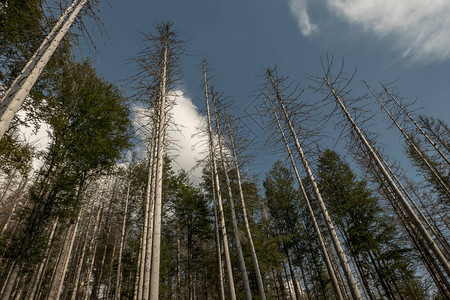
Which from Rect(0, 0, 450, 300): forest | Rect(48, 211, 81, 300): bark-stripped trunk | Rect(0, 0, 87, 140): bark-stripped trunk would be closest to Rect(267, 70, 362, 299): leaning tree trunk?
Rect(0, 0, 450, 300): forest

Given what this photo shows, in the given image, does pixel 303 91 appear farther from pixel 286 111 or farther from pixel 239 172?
pixel 239 172

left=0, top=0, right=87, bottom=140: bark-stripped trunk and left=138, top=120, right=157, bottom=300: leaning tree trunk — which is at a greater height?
left=0, top=0, right=87, bottom=140: bark-stripped trunk

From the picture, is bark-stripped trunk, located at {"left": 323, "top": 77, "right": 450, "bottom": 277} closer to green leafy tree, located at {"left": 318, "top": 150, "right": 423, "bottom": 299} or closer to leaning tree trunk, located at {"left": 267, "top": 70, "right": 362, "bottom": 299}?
leaning tree trunk, located at {"left": 267, "top": 70, "right": 362, "bottom": 299}

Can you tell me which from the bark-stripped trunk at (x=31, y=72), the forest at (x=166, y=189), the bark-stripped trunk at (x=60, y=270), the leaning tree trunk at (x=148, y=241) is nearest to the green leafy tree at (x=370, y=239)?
the forest at (x=166, y=189)

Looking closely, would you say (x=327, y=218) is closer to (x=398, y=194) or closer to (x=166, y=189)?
(x=398, y=194)

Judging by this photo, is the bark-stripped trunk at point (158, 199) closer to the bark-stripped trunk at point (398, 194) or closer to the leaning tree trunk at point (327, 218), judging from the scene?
the leaning tree trunk at point (327, 218)

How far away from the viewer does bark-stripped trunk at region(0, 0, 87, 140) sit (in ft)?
10.6

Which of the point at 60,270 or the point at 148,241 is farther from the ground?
the point at 60,270

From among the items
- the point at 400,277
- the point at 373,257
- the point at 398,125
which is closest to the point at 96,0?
the point at 398,125

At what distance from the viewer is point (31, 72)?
3812mm

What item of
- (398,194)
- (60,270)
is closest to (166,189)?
(60,270)

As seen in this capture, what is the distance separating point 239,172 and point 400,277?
12.2 meters

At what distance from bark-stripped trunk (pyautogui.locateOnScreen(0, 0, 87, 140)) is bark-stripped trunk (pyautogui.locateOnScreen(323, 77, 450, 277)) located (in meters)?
7.93

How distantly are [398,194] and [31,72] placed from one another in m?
8.61
